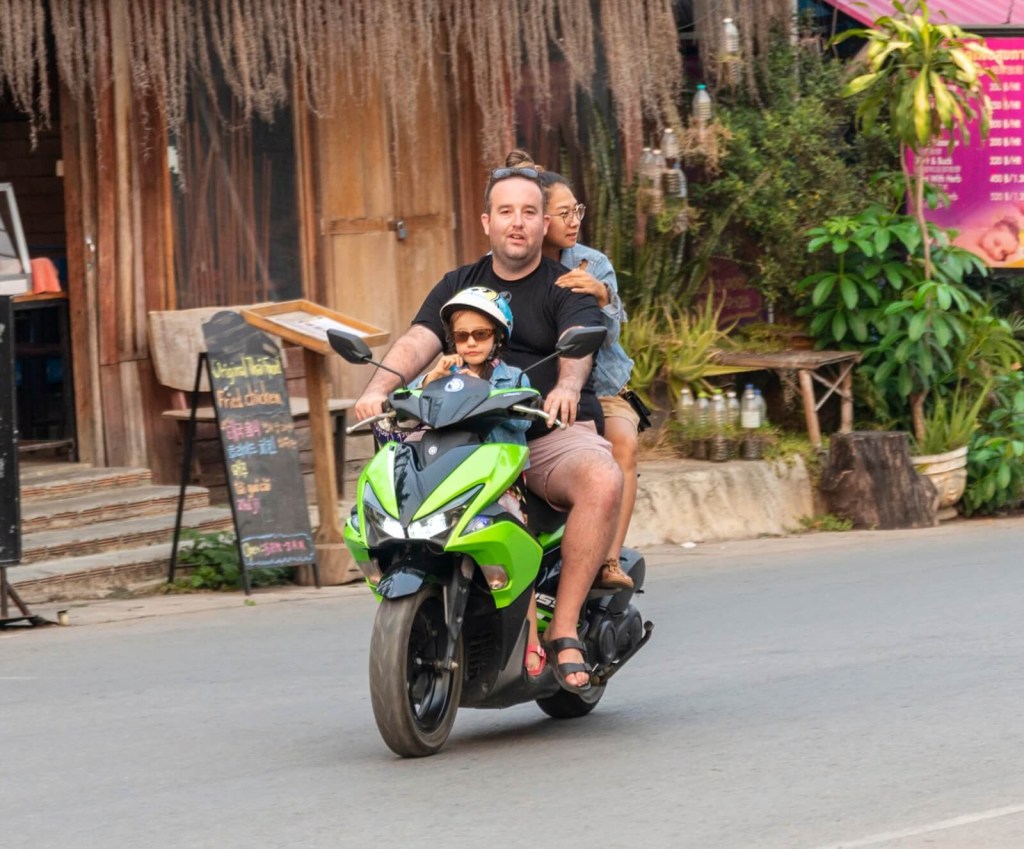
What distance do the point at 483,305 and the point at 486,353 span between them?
0.16 m

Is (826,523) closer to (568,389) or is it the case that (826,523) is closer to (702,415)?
(702,415)

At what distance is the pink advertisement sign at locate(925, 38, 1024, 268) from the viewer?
13.5m

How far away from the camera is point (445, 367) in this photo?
5.88 metres

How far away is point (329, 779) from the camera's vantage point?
561 cm

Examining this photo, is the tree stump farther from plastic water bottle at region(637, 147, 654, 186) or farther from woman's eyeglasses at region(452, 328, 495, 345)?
woman's eyeglasses at region(452, 328, 495, 345)

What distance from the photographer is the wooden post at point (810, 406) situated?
12.8 m

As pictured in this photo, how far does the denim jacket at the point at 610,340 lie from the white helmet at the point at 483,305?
78 centimetres

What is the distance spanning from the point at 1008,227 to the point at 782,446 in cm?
254

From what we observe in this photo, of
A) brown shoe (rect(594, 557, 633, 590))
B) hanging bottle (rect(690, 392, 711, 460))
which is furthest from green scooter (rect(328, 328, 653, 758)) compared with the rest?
hanging bottle (rect(690, 392, 711, 460))

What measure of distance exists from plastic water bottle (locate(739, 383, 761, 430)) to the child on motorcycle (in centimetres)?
705

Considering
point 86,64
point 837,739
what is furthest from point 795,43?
point 837,739

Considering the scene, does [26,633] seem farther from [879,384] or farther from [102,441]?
[879,384]

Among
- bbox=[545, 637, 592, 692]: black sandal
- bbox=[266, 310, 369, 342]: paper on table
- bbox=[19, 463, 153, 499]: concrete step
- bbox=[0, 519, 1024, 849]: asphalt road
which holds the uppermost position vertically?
bbox=[266, 310, 369, 342]: paper on table

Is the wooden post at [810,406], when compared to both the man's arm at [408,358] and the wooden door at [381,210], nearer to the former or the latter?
the wooden door at [381,210]
